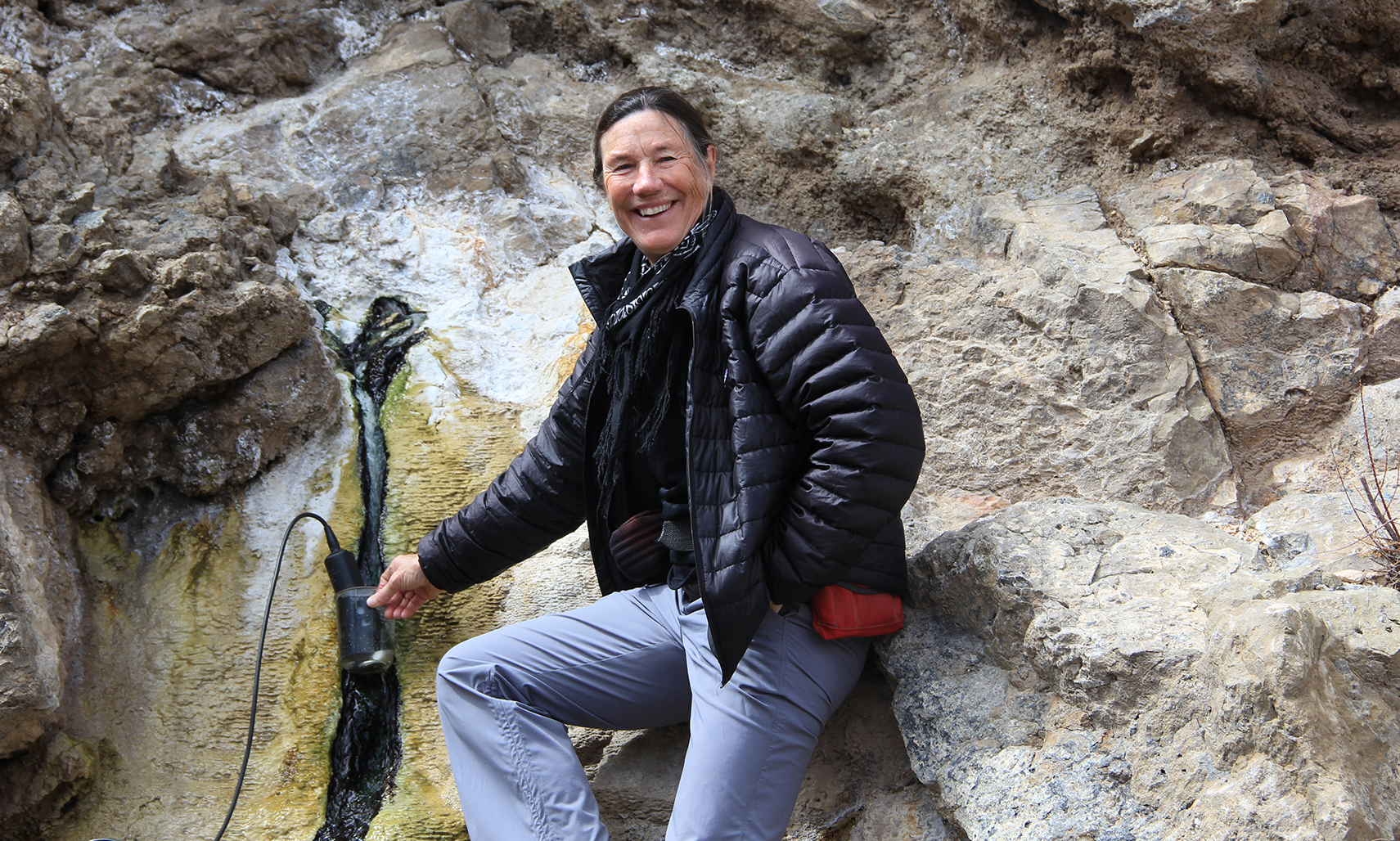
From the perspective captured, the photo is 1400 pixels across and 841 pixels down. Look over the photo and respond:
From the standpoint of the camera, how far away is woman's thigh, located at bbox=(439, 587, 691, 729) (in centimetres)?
216

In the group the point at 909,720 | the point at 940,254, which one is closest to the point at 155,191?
the point at 940,254

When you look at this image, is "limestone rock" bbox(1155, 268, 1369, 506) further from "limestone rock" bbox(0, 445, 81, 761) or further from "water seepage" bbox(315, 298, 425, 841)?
"limestone rock" bbox(0, 445, 81, 761)

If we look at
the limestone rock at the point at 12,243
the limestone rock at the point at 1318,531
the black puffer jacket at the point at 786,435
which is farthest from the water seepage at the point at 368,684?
the limestone rock at the point at 1318,531

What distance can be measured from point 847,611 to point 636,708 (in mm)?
554

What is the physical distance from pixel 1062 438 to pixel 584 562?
1406mm

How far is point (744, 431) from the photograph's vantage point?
6.23 ft

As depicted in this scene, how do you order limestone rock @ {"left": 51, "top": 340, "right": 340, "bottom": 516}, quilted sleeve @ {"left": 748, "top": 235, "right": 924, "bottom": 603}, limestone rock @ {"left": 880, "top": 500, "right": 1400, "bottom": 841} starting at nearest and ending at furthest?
limestone rock @ {"left": 880, "top": 500, "right": 1400, "bottom": 841} → quilted sleeve @ {"left": 748, "top": 235, "right": 924, "bottom": 603} → limestone rock @ {"left": 51, "top": 340, "right": 340, "bottom": 516}

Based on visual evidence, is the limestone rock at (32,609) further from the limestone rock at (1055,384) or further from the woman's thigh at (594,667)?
the limestone rock at (1055,384)

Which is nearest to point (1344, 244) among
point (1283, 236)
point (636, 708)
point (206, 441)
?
point (1283, 236)

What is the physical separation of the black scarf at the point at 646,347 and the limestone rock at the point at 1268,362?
1528 mm

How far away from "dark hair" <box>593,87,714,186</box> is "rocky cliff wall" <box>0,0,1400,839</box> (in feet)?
3.58

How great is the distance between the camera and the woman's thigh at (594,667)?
7.09 ft

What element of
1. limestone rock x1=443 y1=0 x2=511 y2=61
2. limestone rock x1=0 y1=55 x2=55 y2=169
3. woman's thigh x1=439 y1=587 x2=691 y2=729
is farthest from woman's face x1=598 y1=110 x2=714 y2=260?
limestone rock x1=443 y1=0 x2=511 y2=61

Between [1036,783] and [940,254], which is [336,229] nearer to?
[940,254]
